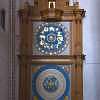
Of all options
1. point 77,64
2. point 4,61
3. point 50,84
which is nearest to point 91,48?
point 77,64

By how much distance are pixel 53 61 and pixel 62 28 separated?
65 centimetres

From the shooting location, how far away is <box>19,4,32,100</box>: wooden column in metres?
6.89

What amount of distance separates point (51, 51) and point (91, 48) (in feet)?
2.44

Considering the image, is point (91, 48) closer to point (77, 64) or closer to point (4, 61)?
point (77, 64)

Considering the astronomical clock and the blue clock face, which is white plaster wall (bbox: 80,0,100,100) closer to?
the astronomical clock

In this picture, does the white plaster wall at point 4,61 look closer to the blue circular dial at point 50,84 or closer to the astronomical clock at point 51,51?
the astronomical clock at point 51,51

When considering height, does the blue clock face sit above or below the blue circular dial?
above

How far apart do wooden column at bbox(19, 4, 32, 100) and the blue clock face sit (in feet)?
0.62

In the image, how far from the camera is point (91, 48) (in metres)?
6.93

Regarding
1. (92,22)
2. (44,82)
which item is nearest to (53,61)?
(44,82)

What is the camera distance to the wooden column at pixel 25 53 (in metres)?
6.89

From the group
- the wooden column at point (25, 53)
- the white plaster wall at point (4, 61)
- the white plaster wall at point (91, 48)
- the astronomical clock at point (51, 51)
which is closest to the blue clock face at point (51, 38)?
the astronomical clock at point (51, 51)

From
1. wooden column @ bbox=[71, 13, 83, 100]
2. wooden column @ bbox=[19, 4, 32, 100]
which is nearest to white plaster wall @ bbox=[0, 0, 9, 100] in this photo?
wooden column @ bbox=[19, 4, 32, 100]

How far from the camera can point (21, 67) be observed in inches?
273
